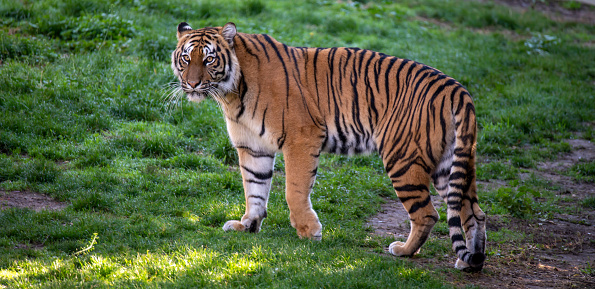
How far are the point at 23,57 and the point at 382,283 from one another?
Result: 6861mm

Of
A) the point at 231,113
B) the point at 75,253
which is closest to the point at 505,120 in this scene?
the point at 231,113

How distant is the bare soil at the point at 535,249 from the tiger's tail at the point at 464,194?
0.83ft

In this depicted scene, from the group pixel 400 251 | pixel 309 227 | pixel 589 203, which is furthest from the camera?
pixel 589 203

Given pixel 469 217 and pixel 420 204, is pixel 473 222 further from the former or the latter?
pixel 420 204

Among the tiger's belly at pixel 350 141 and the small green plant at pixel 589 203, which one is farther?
the small green plant at pixel 589 203

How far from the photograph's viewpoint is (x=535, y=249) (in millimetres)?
5504

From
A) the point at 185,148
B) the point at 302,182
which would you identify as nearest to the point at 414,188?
the point at 302,182

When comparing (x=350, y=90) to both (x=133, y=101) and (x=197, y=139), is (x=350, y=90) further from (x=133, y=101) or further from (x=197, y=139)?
(x=133, y=101)

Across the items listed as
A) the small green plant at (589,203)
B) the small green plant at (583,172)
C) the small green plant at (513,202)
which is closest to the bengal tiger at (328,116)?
the small green plant at (513,202)

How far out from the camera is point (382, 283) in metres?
4.23

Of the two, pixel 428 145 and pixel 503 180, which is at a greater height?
pixel 428 145

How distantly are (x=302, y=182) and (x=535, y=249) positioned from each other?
2.50 m

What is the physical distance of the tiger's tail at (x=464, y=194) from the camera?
14.4 ft

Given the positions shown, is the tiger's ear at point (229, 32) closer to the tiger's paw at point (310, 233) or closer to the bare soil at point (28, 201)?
the tiger's paw at point (310, 233)
